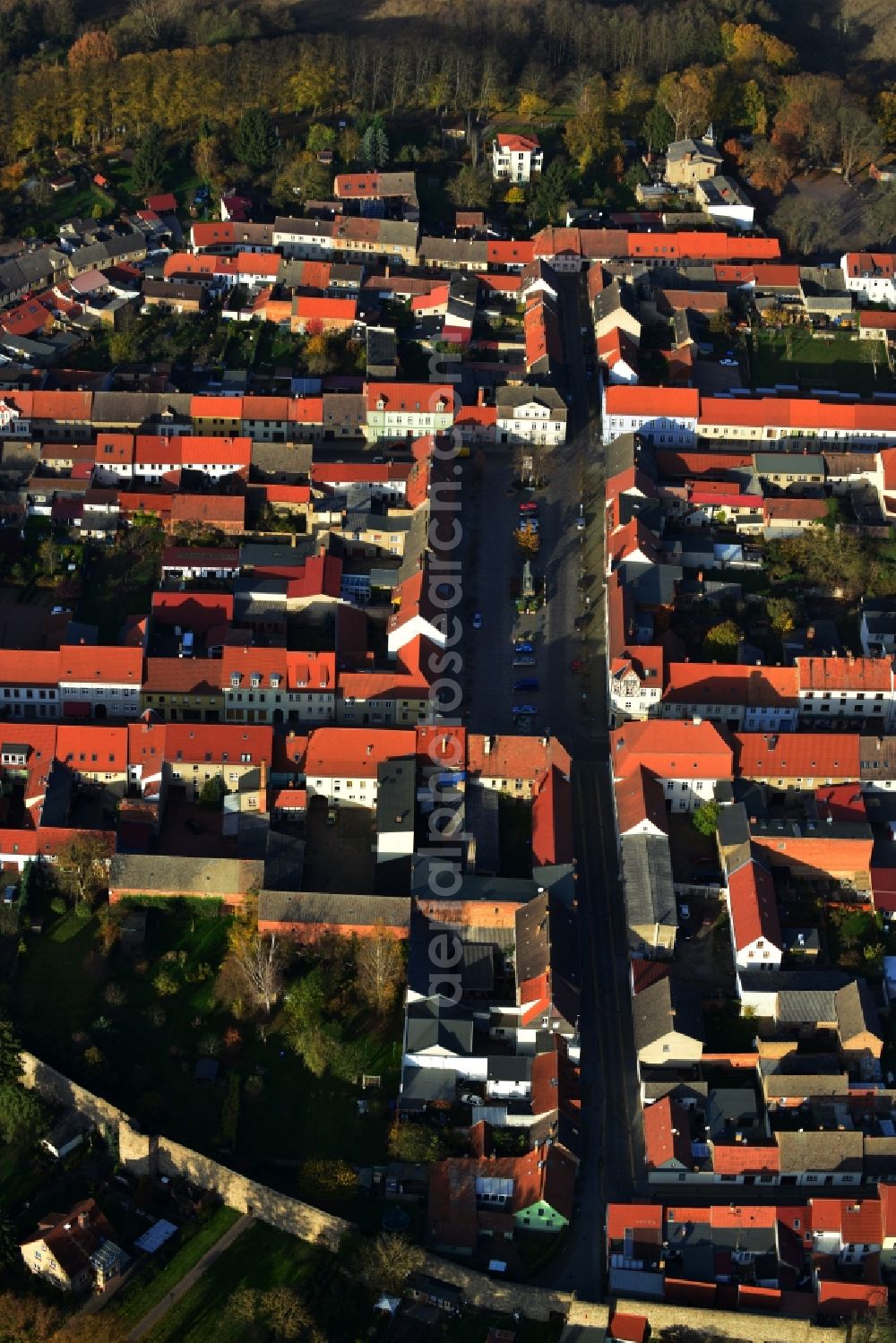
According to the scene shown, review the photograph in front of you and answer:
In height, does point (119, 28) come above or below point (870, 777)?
above

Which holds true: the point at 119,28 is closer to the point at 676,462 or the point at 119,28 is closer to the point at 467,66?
the point at 467,66

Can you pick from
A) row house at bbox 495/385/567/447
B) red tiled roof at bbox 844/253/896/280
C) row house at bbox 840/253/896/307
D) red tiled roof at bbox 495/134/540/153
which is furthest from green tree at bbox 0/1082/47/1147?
red tiled roof at bbox 495/134/540/153

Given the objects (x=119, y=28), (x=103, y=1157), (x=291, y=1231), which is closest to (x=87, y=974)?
(x=103, y=1157)

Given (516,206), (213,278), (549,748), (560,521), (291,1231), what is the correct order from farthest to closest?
(516,206)
(213,278)
(560,521)
(549,748)
(291,1231)

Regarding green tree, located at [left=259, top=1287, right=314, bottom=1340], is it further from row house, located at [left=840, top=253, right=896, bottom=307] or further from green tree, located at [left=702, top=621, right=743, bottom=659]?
row house, located at [left=840, top=253, right=896, bottom=307]

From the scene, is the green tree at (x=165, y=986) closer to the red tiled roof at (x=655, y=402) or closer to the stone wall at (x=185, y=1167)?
the stone wall at (x=185, y=1167)

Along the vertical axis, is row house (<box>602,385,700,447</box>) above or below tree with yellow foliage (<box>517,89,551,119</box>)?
below
